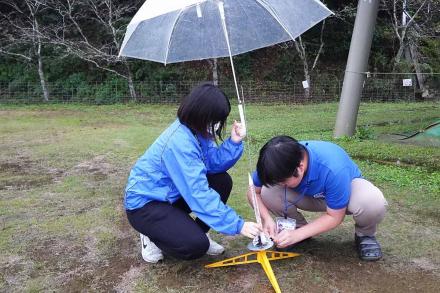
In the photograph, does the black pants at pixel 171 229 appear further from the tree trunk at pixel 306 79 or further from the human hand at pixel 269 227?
the tree trunk at pixel 306 79

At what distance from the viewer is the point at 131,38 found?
2908mm

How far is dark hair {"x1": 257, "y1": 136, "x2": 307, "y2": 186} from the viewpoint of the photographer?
6.13 feet

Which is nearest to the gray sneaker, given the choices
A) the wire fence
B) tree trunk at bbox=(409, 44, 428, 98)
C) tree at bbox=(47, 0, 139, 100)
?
the wire fence

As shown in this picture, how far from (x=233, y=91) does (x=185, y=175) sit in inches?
391

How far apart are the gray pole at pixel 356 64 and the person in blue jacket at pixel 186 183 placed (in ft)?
11.8

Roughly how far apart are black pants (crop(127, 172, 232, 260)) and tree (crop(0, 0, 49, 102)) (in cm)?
1023

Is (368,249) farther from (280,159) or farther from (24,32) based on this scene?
(24,32)

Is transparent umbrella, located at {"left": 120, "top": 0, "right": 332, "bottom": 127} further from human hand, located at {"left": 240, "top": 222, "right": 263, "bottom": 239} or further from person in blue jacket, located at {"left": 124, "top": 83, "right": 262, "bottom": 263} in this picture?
human hand, located at {"left": 240, "top": 222, "right": 263, "bottom": 239}

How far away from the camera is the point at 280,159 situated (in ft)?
6.12

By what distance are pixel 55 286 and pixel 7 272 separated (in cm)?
32

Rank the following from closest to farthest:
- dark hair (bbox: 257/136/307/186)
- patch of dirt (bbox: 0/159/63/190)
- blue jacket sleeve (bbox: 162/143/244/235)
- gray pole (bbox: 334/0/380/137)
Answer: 1. dark hair (bbox: 257/136/307/186)
2. blue jacket sleeve (bbox: 162/143/244/235)
3. patch of dirt (bbox: 0/159/63/190)
4. gray pole (bbox: 334/0/380/137)

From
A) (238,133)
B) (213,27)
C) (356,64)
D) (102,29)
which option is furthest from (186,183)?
(102,29)

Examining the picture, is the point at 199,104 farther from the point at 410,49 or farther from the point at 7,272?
the point at 410,49

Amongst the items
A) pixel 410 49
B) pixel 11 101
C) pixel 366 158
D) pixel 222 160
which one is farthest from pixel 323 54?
pixel 222 160
